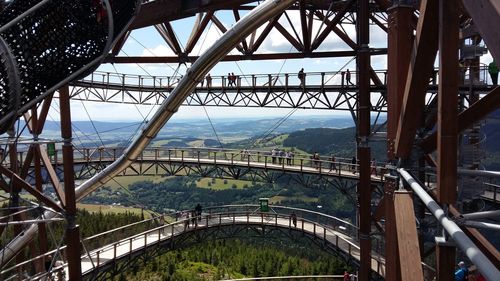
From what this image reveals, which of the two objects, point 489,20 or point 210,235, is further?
point 210,235

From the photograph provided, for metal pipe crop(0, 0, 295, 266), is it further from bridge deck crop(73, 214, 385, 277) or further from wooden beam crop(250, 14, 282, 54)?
wooden beam crop(250, 14, 282, 54)

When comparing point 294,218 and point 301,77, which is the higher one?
point 301,77

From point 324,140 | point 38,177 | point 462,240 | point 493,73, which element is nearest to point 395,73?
point 462,240

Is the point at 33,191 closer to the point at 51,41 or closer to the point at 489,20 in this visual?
the point at 51,41

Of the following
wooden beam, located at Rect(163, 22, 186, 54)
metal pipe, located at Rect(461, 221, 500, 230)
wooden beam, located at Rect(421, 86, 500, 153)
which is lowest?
metal pipe, located at Rect(461, 221, 500, 230)

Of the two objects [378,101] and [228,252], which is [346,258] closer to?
[378,101]

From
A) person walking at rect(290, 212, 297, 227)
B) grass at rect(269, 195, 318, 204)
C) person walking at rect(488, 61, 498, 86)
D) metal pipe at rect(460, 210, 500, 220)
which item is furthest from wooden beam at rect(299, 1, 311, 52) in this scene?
grass at rect(269, 195, 318, 204)

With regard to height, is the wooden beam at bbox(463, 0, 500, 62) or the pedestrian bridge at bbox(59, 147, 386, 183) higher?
the wooden beam at bbox(463, 0, 500, 62)

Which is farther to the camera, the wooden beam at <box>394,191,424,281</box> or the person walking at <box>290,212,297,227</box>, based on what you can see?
the person walking at <box>290,212,297,227</box>
